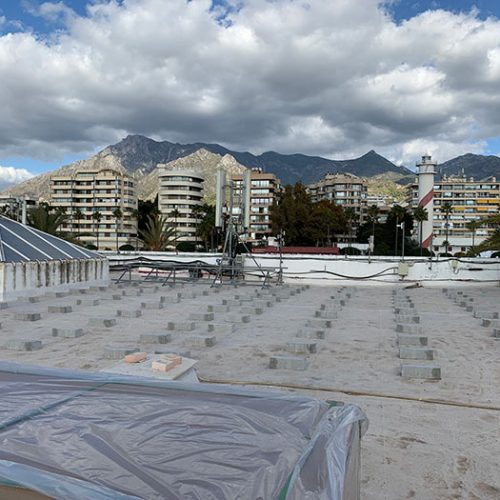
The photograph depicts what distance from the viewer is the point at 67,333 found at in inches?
389

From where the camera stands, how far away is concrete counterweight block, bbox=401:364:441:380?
7125 mm

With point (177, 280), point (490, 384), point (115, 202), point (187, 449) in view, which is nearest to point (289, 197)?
point (177, 280)

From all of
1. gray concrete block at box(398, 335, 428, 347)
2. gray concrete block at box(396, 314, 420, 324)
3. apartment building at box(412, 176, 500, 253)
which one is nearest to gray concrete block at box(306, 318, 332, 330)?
gray concrete block at box(396, 314, 420, 324)

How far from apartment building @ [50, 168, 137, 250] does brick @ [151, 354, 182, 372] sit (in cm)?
10343

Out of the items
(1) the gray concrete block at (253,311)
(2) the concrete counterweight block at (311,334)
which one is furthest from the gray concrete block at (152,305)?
(2) the concrete counterweight block at (311,334)

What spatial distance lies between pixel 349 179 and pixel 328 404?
12116 centimetres

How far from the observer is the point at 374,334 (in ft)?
35.3

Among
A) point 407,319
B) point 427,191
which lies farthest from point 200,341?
point 427,191

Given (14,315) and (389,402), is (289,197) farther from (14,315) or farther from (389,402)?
(389,402)

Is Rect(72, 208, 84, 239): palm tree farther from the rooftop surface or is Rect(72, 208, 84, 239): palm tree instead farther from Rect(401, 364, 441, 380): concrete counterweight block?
Rect(401, 364, 441, 380): concrete counterweight block

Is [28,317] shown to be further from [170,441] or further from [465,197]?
[465,197]

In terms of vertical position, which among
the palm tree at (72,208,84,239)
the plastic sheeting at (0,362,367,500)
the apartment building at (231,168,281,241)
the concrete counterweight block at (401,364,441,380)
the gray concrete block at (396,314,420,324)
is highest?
the apartment building at (231,168,281,241)

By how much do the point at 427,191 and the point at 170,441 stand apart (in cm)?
8787

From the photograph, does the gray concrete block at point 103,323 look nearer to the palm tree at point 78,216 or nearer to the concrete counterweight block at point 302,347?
the concrete counterweight block at point 302,347
